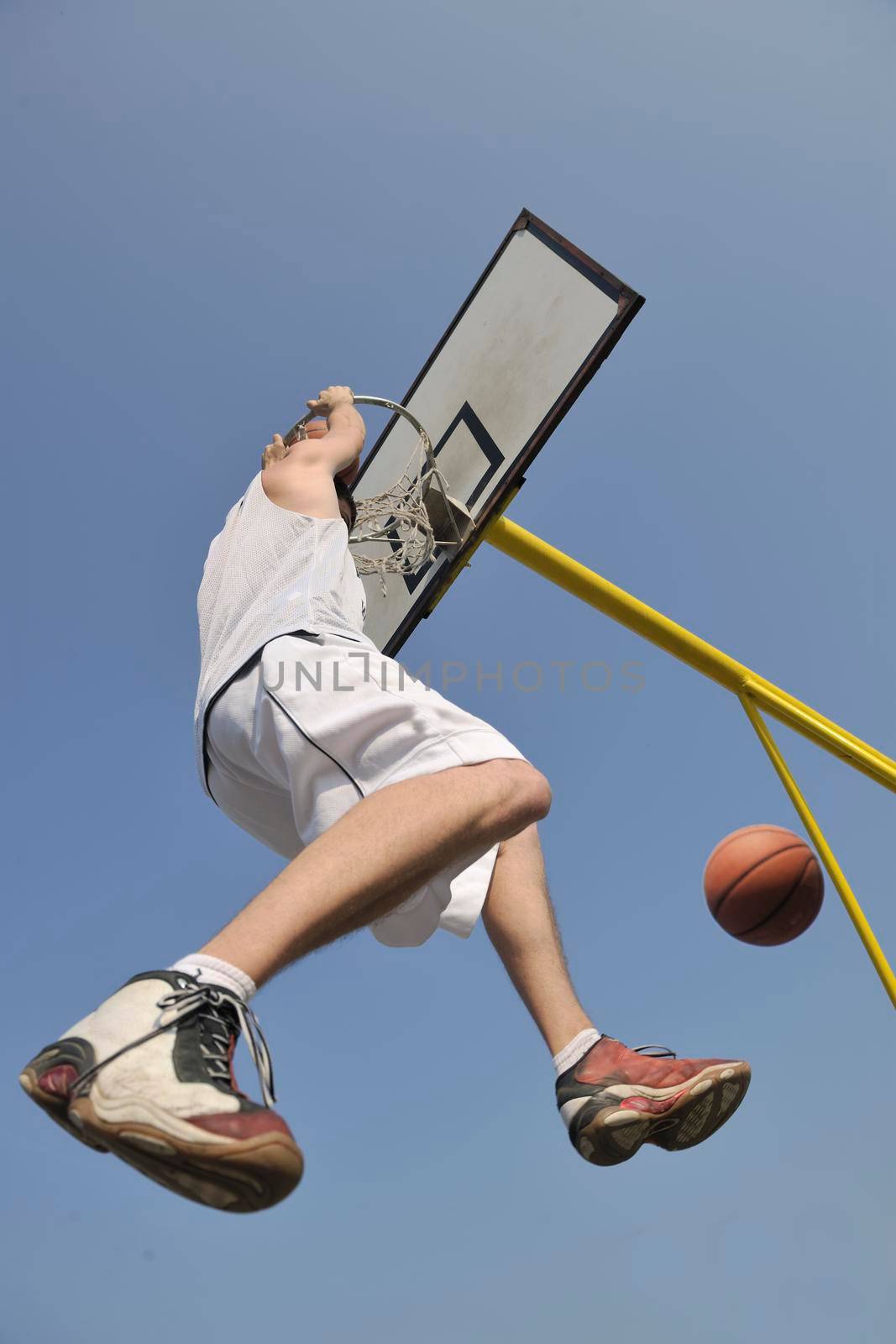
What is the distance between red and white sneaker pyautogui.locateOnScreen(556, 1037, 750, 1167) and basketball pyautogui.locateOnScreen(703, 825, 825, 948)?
117cm

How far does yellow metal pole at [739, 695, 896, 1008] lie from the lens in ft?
15.9

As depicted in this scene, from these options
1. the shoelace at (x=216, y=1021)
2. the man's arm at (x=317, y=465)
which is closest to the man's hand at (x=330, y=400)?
the man's arm at (x=317, y=465)

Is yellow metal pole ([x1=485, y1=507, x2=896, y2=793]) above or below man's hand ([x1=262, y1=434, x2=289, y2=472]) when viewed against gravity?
above

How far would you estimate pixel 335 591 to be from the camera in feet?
10.1

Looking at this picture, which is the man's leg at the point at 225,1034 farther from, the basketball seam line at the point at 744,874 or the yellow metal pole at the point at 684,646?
the yellow metal pole at the point at 684,646

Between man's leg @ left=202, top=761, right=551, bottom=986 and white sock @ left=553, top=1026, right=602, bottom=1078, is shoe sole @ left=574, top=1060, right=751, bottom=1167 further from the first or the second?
man's leg @ left=202, top=761, right=551, bottom=986

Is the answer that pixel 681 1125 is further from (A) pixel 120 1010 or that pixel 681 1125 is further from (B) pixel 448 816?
(A) pixel 120 1010

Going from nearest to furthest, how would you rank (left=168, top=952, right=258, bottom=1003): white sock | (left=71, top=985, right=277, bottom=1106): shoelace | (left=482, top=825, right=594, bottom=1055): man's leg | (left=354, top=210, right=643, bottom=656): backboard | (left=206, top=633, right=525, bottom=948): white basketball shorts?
(left=71, top=985, right=277, bottom=1106): shoelace, (left=168, top=952, right=258, bottom=1003): white sock, (left=206, top=633, right=525, bottom=948): white basketball shorts, (left=482, top=825, right=594, bottom=1055): man's leg, (left=354, top=210, right=643, bottom=656): backboard

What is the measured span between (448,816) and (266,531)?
47.0 inches

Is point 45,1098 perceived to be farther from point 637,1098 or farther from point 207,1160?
point 637,1098

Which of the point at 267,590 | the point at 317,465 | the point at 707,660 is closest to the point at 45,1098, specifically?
the point at 267,590

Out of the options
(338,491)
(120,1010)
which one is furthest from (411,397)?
(120,1010)

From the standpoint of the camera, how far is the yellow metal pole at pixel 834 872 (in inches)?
191

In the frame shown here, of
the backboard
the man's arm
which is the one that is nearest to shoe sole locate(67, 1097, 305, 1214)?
the man's arm
